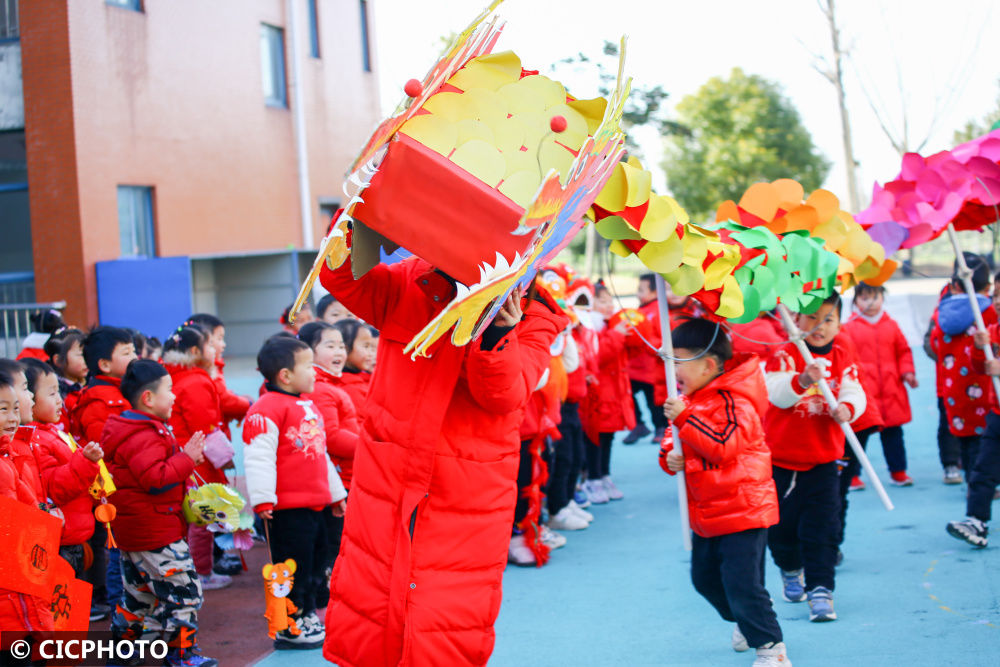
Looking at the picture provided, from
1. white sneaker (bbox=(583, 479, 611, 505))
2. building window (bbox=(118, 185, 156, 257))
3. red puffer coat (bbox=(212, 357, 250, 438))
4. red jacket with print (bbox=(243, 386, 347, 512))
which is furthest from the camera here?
building window (bbox=(118, 185, 156, 257))

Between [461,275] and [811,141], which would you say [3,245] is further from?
[811,141]

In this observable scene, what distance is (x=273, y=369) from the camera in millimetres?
4672

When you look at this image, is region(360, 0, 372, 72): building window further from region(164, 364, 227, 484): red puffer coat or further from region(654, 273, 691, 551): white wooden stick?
region(654, 273, 691, 551): white wooden stick

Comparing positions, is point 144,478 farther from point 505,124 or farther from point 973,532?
point 973,532

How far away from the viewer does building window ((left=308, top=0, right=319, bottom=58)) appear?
18.1 metres

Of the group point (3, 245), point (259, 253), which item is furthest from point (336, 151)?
point (3, 245)

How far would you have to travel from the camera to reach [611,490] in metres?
8.12

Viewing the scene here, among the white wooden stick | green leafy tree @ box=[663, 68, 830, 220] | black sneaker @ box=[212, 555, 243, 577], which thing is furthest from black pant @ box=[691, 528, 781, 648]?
green leafy tree @ box=[663, 68, 830, 220]

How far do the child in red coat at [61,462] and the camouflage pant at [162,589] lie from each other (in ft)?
0.85

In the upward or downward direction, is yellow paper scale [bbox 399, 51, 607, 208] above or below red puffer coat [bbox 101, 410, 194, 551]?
above

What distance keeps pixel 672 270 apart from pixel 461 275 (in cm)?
99

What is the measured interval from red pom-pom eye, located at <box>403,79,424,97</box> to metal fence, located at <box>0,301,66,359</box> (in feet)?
24.7

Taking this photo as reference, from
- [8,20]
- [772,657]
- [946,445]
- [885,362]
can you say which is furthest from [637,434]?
[8,20]

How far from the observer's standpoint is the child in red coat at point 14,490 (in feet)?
10.9
